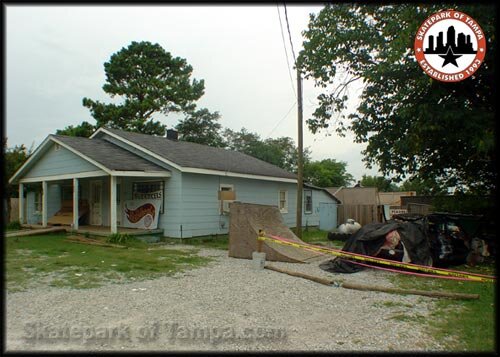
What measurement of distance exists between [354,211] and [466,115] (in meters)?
13.4

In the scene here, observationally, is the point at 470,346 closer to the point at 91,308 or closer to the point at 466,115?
the point at 91,308

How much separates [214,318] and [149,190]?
35.4 feet

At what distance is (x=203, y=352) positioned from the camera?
415 centimetres

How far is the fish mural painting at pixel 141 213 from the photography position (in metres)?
14.9

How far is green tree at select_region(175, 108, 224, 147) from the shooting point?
3700 centimetres

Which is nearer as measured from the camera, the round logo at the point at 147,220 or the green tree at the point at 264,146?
the round logo at the point at 147,220

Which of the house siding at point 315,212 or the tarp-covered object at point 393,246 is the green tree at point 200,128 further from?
the tarp-covered object at point 393,246

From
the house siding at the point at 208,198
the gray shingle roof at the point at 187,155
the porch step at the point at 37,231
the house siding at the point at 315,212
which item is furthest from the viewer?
the house siding at the point at 315,212

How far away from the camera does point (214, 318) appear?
17.5 feet

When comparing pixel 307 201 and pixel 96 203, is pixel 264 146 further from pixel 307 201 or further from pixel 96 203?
pixel 96 203

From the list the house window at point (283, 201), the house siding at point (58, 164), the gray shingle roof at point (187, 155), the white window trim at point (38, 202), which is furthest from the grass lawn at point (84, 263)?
the house window at point (283, 201)

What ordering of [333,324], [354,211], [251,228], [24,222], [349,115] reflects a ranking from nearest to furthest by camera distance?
1. [333,324]
2. [251,228]
3. [349,115]
4. [24,222]
5. [354,211]

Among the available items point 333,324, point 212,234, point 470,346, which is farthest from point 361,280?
point 212,234

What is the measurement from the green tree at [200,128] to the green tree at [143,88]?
5.11ft
